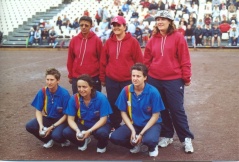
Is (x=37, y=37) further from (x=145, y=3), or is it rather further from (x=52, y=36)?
(x=145, y=3)

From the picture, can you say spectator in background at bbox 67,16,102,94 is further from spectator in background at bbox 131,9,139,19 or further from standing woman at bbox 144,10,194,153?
spectator in background at bbox 131,9,139,19

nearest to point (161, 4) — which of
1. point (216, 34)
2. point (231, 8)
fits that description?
point (216, 34)

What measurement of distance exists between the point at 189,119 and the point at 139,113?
1696 millimetres

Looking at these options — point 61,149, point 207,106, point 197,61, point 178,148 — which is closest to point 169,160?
point 178,148

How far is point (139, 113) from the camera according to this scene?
4.18 metres

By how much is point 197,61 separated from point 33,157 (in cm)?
957

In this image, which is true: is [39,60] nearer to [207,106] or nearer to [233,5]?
[207,106]

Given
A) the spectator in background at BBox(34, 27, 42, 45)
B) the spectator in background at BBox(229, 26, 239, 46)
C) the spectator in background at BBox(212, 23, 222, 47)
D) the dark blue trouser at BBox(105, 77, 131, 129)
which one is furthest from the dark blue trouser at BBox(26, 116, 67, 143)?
the spectator in background at BBox(34, 27, 42, 45)

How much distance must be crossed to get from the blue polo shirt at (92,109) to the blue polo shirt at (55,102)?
0.61ft

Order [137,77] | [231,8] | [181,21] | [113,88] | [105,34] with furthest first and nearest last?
[231,8]
[105,34]
[181,21]
[113,88]
[137,77]

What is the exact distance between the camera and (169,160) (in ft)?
13.2

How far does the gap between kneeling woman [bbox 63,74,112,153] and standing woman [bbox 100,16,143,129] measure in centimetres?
41

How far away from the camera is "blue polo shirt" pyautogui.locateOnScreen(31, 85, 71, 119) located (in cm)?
446

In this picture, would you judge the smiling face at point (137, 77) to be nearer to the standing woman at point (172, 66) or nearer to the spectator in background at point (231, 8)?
the standing woman at point (172, 66)
